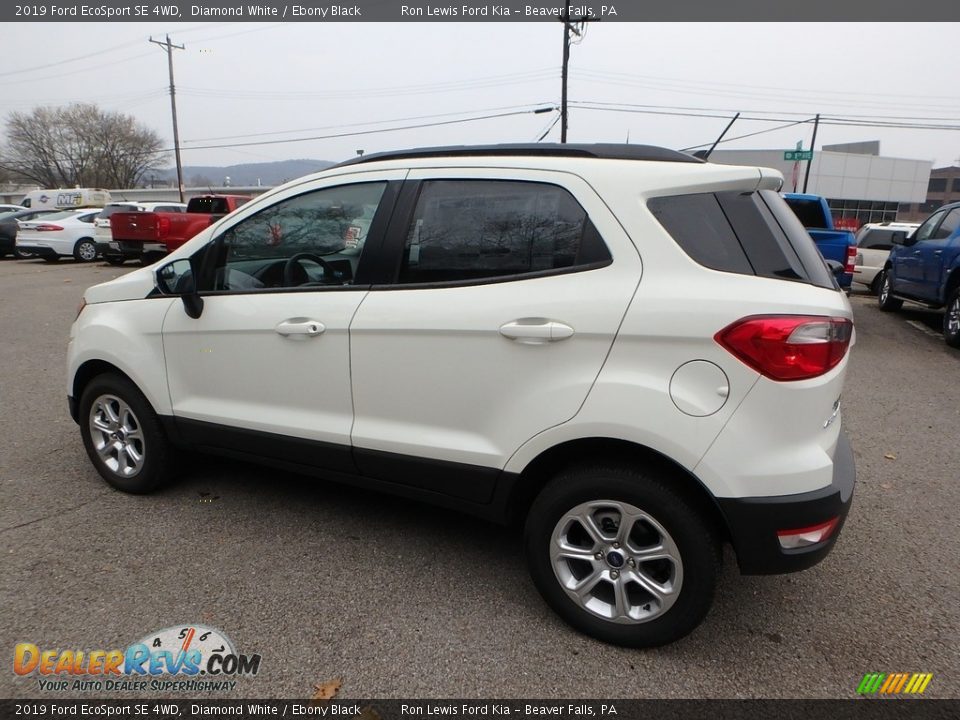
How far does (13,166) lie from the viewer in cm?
6425

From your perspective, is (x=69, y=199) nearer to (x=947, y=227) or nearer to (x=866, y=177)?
(x=947, y=227)

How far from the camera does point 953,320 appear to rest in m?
7.82

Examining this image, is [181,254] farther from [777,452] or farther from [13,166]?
[13,166]

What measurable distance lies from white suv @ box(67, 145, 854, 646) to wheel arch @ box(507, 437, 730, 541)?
0.4 inches

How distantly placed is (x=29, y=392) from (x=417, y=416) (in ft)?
15.7

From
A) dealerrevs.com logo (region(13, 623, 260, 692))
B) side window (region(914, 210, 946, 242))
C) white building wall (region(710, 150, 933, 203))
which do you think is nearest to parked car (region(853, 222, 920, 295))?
side window (region(914, 210, 946, 242))

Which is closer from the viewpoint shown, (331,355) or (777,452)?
(777,452)

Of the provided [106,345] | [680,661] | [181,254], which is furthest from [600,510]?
[106,345]

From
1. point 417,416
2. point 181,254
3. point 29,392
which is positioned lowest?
point 29,392

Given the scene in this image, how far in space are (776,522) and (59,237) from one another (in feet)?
64.8

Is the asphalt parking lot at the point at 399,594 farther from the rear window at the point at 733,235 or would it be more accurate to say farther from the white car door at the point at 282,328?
the rear window at the point at 733,235

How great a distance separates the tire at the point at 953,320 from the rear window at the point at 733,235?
7.21 meters

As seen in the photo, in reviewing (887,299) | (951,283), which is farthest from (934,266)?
(887,299)

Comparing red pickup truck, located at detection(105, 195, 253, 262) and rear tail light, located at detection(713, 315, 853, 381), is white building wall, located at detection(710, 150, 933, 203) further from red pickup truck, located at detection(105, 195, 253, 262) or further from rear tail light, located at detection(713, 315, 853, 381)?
rear tail light, located at detection(713, 315, 853, 381)
